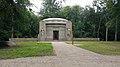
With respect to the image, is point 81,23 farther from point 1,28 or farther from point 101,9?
point 1,28

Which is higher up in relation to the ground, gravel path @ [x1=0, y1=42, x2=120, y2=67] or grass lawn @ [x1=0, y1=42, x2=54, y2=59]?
grass lawn @ [x1=0, y1=42, x2=54, y2=59]

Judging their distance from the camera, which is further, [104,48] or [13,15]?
[13,15]

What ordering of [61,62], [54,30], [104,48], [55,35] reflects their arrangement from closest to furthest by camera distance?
[61,62] < [104,48] < [54,30] < [55,35]

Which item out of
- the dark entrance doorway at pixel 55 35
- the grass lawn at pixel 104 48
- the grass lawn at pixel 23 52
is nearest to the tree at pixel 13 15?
the grass lawn at pixel 23 52

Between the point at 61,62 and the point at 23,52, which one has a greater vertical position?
the point at 23,52

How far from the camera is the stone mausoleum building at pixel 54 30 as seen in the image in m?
58.1

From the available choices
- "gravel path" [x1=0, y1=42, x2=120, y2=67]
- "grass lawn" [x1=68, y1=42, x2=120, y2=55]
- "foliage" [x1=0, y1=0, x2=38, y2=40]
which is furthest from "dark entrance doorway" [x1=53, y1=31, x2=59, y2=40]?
"gravel path" [x1=0, y1=42, x2=120, y2=67]

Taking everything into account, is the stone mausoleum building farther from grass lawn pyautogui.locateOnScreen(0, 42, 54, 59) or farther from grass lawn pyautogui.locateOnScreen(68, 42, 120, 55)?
grass lawn pyautogui.locateOnScreen(0, 42, 54, 59)

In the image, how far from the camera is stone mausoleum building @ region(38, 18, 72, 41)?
2288 inches

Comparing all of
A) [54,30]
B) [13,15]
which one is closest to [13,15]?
[13,15]

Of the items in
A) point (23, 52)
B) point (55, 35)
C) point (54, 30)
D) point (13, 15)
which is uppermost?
point (13, 15)

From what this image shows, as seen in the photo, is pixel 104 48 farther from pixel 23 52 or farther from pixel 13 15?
pixel 23 52

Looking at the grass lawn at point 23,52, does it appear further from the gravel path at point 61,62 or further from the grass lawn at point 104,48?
the grass lawn at point 104,48

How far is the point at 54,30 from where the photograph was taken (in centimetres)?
5859
